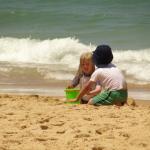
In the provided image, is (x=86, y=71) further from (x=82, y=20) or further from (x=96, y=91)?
(x=82, y=20)

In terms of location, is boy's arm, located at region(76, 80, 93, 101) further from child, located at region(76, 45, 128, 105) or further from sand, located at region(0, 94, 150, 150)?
sand, located at region(0, 94, 150, 150)

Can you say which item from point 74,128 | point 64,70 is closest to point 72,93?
point 74,128

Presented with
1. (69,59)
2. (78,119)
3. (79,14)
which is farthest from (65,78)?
(79,14)

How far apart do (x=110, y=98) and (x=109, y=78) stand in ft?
0.87

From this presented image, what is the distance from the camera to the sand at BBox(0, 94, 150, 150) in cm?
551

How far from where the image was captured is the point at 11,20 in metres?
21.8

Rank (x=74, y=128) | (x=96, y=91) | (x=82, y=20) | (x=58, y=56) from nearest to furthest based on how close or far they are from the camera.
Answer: (x=74, y=128) → (x=96, y=91) → (x=58, y=56) → (x=82, y=20)

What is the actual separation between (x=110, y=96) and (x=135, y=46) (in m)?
8.91

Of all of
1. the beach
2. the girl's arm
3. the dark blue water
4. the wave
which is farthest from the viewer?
the dark blue water

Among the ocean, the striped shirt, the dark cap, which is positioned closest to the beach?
the ocean

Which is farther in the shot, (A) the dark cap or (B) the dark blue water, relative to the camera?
(B) the dark blue water

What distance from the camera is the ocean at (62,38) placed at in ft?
41.2

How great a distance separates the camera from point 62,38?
57.9 feet

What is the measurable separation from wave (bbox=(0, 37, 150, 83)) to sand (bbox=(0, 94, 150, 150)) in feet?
16.5
